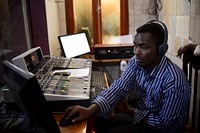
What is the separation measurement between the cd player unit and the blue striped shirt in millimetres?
1387

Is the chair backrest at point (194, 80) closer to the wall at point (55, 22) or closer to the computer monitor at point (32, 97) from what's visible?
the computer monitor at point (32, 97)

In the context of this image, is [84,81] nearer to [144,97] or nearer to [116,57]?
[144,97]

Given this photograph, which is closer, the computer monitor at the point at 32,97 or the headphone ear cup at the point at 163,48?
the computer monitor at the point at 32,97

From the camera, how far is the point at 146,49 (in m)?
1.30

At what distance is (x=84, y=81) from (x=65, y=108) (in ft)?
1.04

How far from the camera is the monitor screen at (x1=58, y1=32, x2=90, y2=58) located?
2.70 meters

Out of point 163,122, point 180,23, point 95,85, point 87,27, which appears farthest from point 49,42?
point 163,122

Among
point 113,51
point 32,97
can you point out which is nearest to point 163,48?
point 32,97

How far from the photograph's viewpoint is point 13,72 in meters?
0.80

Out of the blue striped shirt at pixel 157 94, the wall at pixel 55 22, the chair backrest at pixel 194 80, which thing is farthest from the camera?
the wall at pixel 55 22

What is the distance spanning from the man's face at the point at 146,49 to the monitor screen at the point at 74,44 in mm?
1484

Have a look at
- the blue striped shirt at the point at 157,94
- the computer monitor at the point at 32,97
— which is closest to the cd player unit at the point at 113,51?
the blue striped shirt at the point at 157,94

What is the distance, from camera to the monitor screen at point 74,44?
270 centimetres

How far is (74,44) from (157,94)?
1.71 m
